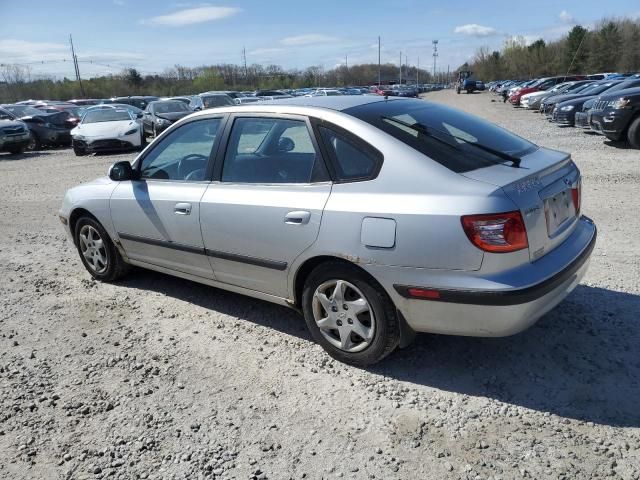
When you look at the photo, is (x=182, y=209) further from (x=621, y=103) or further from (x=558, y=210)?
(x=621, y=103)

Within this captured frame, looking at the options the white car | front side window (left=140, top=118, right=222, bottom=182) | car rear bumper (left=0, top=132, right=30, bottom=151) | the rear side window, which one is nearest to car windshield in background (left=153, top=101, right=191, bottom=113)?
the white car

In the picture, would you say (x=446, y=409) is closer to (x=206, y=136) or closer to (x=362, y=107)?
(x=362, y=107)

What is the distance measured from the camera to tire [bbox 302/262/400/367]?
10.0 ft

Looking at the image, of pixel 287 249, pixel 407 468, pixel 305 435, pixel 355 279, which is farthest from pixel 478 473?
pixel 287 249

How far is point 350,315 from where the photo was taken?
126 inches

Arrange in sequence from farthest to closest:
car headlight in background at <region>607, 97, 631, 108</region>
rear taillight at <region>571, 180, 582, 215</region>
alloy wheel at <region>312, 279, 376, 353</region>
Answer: car headlight in background at <region>607, 97, 631, 108</region> < rear taillight at <region>571, 180, 582, 215</region> < alloy wheel at <region>312, 279, 376, 353</region>

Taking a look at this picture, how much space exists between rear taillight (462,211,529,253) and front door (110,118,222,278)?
204 cm

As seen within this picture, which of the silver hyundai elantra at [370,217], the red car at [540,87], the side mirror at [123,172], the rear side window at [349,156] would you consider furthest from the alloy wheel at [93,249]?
the red car at [540,87]

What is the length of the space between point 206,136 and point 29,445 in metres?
2.40

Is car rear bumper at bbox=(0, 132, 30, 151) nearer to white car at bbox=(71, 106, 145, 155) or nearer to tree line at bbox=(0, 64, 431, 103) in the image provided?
white car at bbox=(71, 106, 145, 155)

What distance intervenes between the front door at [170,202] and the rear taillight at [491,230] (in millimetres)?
2035

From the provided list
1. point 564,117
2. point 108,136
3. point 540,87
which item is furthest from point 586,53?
point 108,136

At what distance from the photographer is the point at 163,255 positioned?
13.9ft

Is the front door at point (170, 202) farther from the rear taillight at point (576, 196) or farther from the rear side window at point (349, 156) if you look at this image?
the rear taillight at point (576, 196)
